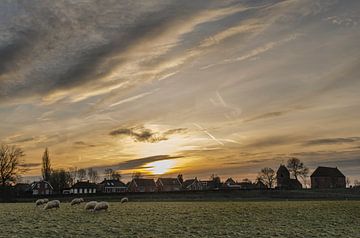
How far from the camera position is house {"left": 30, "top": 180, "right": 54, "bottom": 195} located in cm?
17850

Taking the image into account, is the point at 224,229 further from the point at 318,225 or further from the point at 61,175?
the point at 61,175

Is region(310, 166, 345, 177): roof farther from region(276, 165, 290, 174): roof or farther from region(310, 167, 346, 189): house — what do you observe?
region(276, 165, 290, 174): roof

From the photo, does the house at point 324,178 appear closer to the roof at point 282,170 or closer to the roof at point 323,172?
the roof at point 323,172

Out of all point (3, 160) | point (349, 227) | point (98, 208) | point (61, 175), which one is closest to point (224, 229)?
point (349, 227)

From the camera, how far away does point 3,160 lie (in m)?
133

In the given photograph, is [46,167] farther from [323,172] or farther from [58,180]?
[323,172]

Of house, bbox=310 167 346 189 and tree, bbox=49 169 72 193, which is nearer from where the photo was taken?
tree, bbox=49 169 72 193

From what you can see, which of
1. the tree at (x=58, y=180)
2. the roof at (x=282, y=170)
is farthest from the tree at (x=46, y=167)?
the roof at (x=282, y=170)

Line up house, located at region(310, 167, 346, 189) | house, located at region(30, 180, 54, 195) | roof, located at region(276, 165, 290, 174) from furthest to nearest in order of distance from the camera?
house, located at region(310, 167, 346, 189) < roof, located at region(276, 165, 290, 174) < house, located at region(30, 180, 54, 195)

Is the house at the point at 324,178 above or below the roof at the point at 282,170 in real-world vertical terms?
below

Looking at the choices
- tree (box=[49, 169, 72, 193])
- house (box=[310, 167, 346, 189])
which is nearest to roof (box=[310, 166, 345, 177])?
house (box=[310, 167, 346, 189])

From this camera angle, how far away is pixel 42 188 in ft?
597

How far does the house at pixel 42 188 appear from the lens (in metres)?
178

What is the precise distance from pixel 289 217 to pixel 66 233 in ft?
73.3
